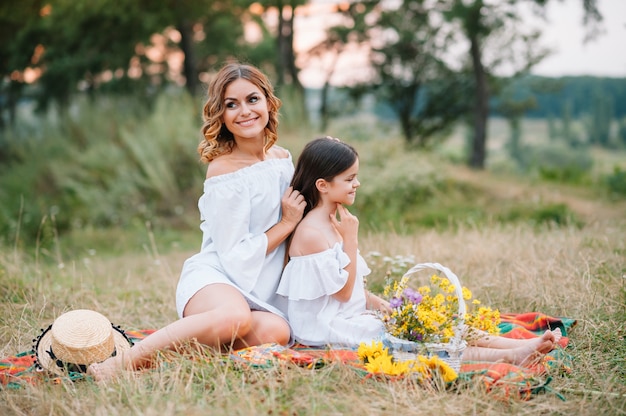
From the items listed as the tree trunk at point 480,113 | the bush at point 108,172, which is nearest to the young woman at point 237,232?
the bush at point 108,172

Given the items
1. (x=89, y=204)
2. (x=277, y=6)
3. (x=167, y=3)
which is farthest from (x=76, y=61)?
(x=89, y=204)

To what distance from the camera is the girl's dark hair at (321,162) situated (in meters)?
3.07

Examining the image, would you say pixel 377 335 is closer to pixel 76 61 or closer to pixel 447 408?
pixel 447 408

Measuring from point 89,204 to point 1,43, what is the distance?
645 cm

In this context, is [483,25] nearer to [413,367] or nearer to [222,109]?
[222,109]

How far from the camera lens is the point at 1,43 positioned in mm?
13086

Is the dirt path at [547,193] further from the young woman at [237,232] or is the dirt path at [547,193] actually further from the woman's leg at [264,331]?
the woman's leg at [264,331]

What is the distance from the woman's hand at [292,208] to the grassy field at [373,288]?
792mm

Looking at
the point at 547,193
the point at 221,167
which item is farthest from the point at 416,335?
the point at 547,193

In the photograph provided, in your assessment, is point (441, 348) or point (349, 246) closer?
point (441, 348)

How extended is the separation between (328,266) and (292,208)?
379 millimetres

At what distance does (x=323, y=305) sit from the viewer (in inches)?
121

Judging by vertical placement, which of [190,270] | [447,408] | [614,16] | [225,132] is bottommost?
[447,408]

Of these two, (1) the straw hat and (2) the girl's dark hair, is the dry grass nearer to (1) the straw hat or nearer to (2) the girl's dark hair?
(1) the straw hat
